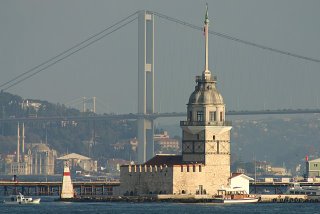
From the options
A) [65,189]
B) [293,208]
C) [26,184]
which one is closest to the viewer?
[293,208]

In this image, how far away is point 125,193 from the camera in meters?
129

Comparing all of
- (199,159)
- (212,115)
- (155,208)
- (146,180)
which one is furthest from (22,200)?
(155,208)

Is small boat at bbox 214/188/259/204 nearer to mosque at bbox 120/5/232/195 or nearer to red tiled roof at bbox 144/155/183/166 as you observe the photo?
mosque at bbox 120/5/232/195

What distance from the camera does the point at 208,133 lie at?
127 m

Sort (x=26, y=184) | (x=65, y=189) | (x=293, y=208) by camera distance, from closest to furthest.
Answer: (x=293, y=208) < (x=65, y=189) < (x=26, y=184)

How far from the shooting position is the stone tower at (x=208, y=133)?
417ft

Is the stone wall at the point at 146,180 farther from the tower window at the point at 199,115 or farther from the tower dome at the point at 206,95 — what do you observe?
the tower dome at the point at 206,95

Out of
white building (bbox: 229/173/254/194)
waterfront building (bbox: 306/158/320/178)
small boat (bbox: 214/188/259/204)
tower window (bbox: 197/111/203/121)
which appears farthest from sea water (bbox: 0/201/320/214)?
waterfront building (bbox: 306/158/320/178)

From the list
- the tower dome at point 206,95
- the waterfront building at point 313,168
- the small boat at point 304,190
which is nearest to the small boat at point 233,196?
the tower dome at point 206,95

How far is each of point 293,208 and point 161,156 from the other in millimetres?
12772

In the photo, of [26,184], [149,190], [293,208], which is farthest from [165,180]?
[26,184]

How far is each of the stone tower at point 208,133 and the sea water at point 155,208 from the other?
4275 mm

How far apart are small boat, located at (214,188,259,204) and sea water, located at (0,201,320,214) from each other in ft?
5.17

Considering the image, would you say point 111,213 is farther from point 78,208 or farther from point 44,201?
point 44,201
